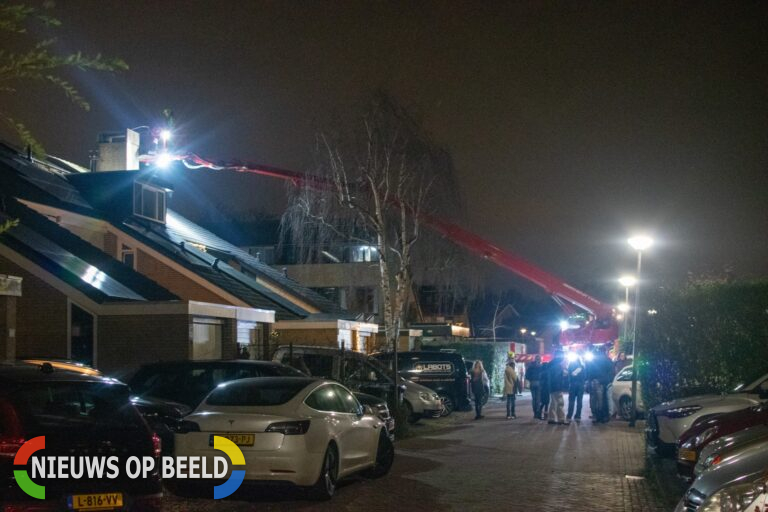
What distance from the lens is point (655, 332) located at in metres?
18.3

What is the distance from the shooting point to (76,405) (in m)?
7.32

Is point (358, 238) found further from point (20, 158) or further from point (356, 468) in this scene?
point (356, 468)

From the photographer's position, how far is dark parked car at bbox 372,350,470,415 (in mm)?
25781

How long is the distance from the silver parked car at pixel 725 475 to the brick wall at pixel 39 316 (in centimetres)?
1561

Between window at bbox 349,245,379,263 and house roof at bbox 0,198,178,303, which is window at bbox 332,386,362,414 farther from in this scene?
window at bbox 349,245,379,263

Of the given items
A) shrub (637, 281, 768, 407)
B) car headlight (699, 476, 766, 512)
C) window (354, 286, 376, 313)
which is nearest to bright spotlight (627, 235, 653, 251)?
shrub (637, 281, 768, 407)

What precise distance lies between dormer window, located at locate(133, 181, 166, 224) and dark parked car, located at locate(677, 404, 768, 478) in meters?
20.9

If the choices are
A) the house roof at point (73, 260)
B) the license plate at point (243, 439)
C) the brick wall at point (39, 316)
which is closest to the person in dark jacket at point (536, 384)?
the house roof at point (73, 260)

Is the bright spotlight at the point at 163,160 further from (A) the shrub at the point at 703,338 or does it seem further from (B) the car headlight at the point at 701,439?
(B) the car headlight at the point at 701,439

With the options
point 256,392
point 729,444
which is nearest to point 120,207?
point 256,392

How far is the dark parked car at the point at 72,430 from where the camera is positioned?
6.56 metres

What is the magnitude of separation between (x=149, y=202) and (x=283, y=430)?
20524mm

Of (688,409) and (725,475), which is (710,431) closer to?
(688,409)

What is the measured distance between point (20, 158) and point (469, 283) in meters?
15.9
